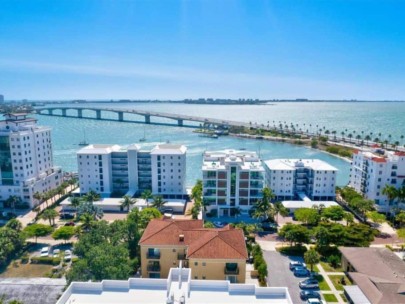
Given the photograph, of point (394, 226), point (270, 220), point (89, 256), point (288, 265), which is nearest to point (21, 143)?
point (89, 256)

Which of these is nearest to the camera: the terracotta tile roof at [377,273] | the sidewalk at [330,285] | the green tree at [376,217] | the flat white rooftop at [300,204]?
the terracotta tile roof at [377,273]

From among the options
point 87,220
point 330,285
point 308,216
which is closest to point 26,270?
point 87,220

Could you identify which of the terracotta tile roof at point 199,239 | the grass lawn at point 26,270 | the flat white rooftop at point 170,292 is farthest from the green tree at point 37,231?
the flat white rooftop at point 170,292

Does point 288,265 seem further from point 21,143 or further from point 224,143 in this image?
point 224,143

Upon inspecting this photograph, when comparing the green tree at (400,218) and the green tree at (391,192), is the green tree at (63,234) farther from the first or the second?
the green tree at (391,192)

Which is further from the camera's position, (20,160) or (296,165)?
(296,165)

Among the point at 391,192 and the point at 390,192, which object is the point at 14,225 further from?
the point at 391,192
